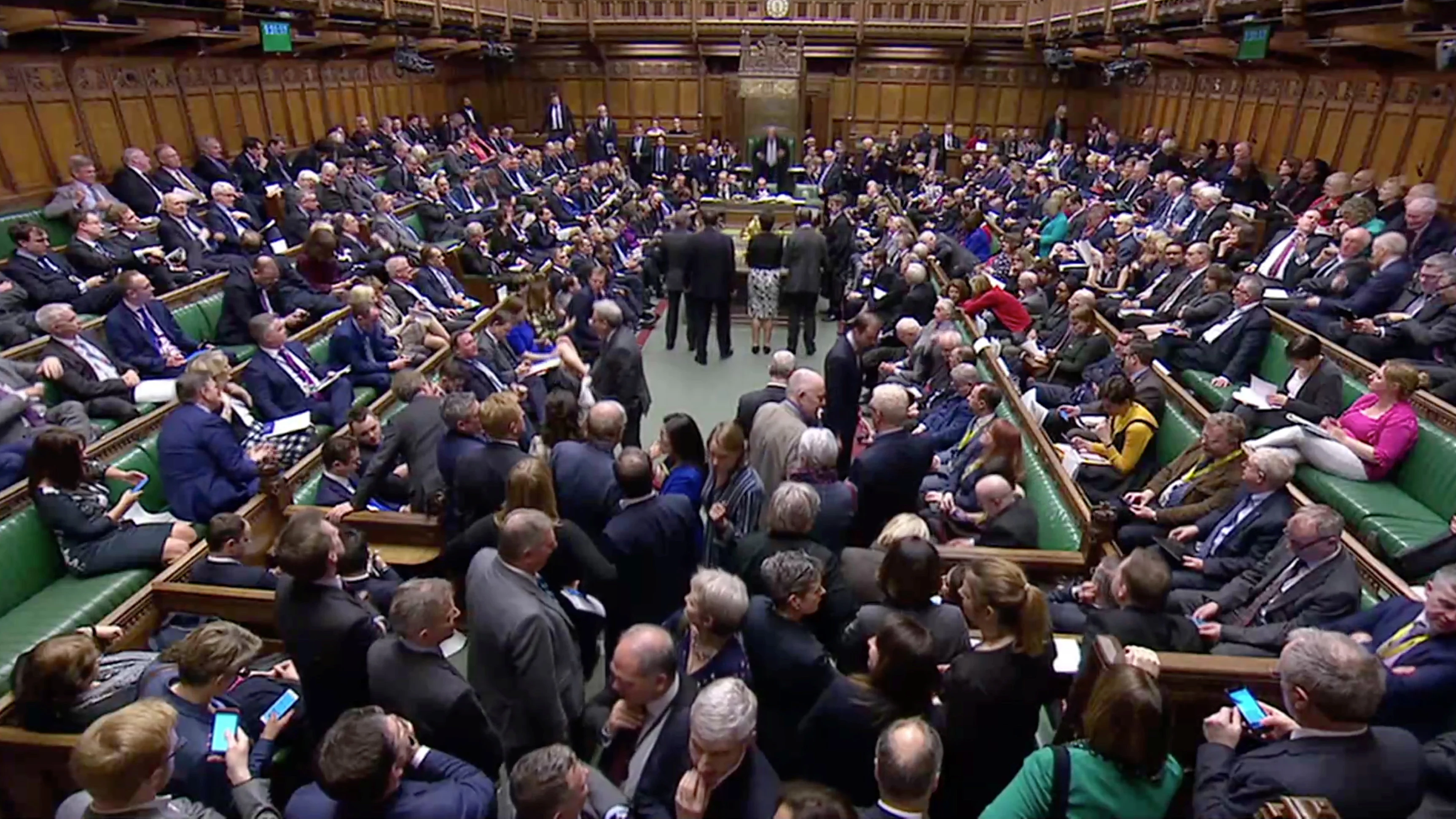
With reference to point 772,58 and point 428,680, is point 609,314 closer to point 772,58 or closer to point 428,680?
point 428,680

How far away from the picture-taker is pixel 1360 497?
381cm

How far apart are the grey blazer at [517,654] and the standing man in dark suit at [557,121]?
15.0 metres

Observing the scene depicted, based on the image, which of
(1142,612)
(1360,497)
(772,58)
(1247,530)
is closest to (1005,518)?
(1247,530)

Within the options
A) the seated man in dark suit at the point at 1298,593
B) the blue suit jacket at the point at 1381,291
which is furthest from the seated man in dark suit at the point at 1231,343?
the seated man in dark suit at the point at 1298,593

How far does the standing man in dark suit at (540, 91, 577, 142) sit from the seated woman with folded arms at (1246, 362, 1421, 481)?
1446 centimetres

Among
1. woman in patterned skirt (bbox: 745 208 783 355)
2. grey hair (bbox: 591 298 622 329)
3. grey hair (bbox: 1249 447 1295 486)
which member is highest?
grey hair (bbox: 1249 447 1295 486)

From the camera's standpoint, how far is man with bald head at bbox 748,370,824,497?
3840mm

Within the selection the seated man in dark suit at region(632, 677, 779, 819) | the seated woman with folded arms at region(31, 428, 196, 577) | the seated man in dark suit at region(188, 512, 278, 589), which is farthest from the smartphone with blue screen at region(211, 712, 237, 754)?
the seated woman with folded arms at region(31, 428, 196, 577)

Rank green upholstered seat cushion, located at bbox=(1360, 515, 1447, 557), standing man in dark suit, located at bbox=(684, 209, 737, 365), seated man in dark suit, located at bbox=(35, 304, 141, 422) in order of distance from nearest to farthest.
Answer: green upholstered seat cushion, located at bbox=(1360, 515, 1447, 557) < seated man in dark suit, located at bbox=(35, 304, 141, 422) < standing man in dark suit, located at bbox=(684, 209, 737, 365)

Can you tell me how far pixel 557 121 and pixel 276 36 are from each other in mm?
7926

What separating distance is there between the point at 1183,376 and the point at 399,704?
5.30 metres

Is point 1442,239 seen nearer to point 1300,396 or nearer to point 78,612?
point 1300,396

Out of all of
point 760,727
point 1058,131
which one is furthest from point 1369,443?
point 1058,131

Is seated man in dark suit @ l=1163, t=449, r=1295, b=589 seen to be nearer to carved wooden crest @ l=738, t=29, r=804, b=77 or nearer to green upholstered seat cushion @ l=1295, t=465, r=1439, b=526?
green upholstered seat cushion @ l=1295, t=465, r=1439, b=526
